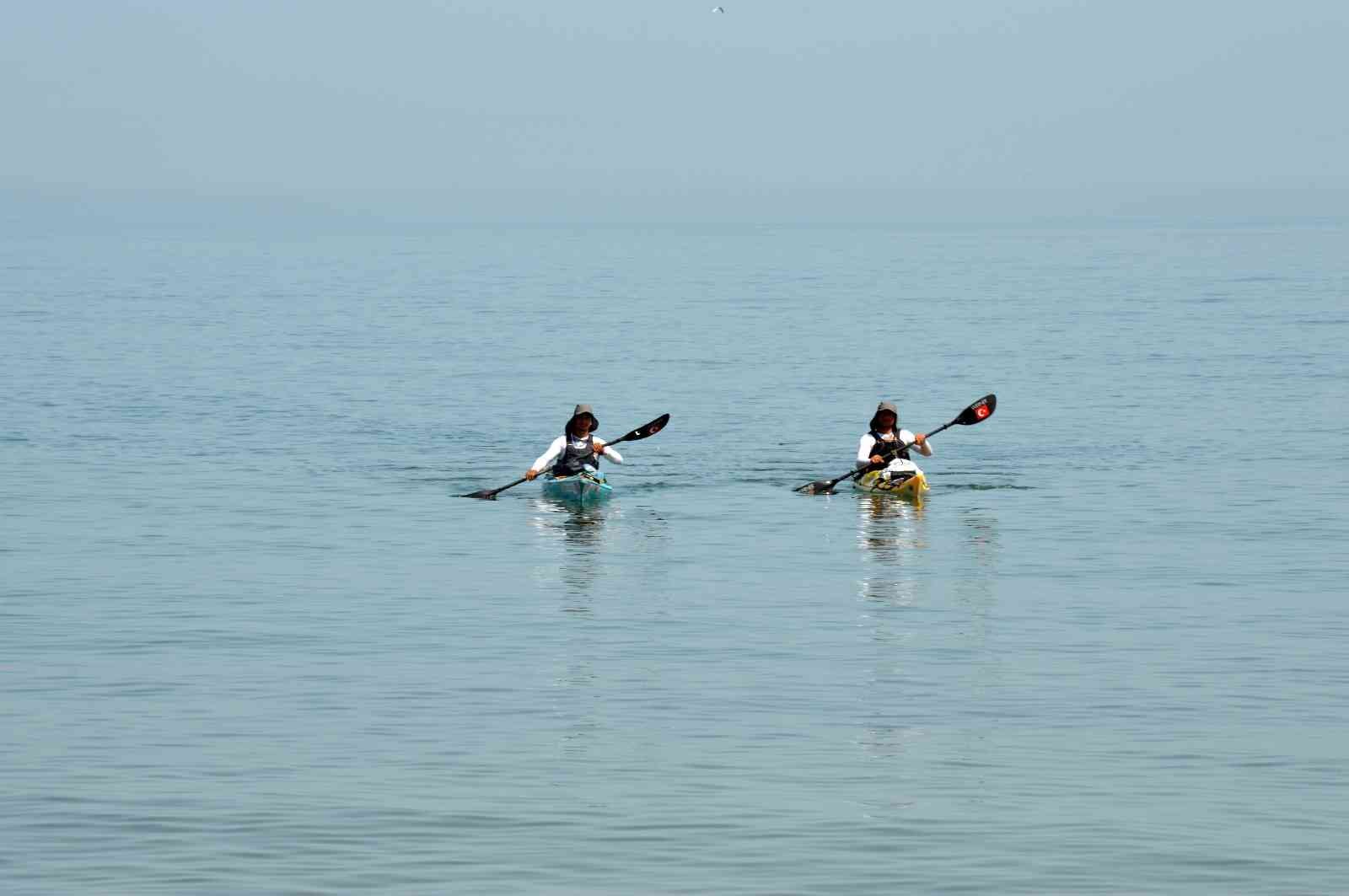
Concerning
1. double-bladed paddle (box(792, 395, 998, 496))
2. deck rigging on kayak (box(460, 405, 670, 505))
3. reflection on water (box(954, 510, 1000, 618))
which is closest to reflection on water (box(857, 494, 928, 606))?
double-bladed paddle (box(792, 395, 998, 496))

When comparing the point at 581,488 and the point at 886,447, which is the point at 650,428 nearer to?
the point at 581,488

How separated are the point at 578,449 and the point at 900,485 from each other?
4662 millimetres

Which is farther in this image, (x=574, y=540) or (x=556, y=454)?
(x=556, y=454)

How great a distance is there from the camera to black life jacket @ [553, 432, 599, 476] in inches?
1260

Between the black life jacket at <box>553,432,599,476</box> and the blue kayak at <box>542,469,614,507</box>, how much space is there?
11 cm

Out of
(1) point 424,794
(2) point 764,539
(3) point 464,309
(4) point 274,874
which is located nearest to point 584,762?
(1) point 424,794

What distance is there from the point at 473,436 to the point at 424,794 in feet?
90.0

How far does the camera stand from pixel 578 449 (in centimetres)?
3206

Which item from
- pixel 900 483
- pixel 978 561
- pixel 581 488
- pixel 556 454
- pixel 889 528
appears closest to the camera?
pixel 978 561

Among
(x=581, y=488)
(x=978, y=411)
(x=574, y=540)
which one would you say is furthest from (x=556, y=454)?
(x=978, y=411)

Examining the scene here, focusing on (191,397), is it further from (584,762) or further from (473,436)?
(584,762)

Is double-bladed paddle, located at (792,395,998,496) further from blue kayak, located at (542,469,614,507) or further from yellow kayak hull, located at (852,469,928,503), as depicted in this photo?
blue kayak, located at (542,469,614,507)

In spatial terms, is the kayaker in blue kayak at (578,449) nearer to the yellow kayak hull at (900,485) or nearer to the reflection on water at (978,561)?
the yellow kayak hull at (900,485)

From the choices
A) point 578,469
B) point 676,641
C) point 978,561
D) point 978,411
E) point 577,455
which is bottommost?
point 676,641
